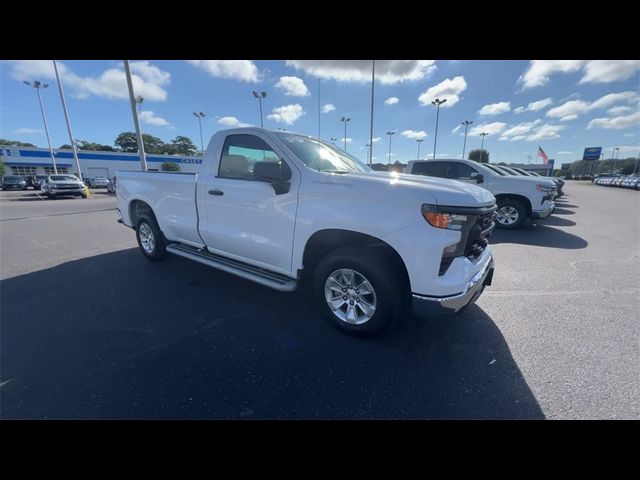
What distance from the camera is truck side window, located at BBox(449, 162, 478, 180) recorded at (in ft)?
28.4

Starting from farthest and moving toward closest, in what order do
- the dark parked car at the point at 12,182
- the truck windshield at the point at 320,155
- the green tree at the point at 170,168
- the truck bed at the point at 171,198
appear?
1. the dark parked car at the point at 12,182
2. the green tree at the point at 170,168
3. the truck bed at the point at 171,198
4. the truck windshield at the point at 320,155

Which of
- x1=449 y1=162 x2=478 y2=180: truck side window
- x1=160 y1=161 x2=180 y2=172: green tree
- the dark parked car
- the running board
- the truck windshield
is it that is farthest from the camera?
the dark parked car

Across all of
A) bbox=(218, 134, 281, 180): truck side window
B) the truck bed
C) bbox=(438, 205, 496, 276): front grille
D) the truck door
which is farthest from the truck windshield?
the truck bed

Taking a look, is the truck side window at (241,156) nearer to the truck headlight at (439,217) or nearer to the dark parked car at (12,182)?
the truck headlight at (439,217)

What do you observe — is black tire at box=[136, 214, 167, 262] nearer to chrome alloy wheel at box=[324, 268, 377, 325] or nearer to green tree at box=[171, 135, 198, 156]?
chrome alloy wheel at box=[324, 268, 377, 325]

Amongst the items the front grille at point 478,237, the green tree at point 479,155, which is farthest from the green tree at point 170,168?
the green tree at point 479,155

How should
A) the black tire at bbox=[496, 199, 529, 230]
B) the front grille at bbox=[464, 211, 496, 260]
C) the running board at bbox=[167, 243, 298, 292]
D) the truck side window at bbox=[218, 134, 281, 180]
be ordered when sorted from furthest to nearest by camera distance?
the black tire at bbox=[496, 199, 529, 230] < the truck side window at bbox=[218, 134, 281, 180] < the running board at bbox=[167, 243, 298, 292] < the front grille at bbox=[464, 211, 496, 260]

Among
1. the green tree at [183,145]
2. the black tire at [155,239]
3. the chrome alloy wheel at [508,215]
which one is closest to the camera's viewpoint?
the black tire at [155,239]

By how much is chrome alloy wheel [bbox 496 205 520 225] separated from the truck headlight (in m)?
7.25

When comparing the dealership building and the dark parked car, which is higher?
the dealership building

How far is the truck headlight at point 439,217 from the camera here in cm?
232

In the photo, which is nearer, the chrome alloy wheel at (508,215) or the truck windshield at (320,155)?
the truck windshield at (320,155)

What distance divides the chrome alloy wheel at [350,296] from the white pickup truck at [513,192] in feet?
22.9
